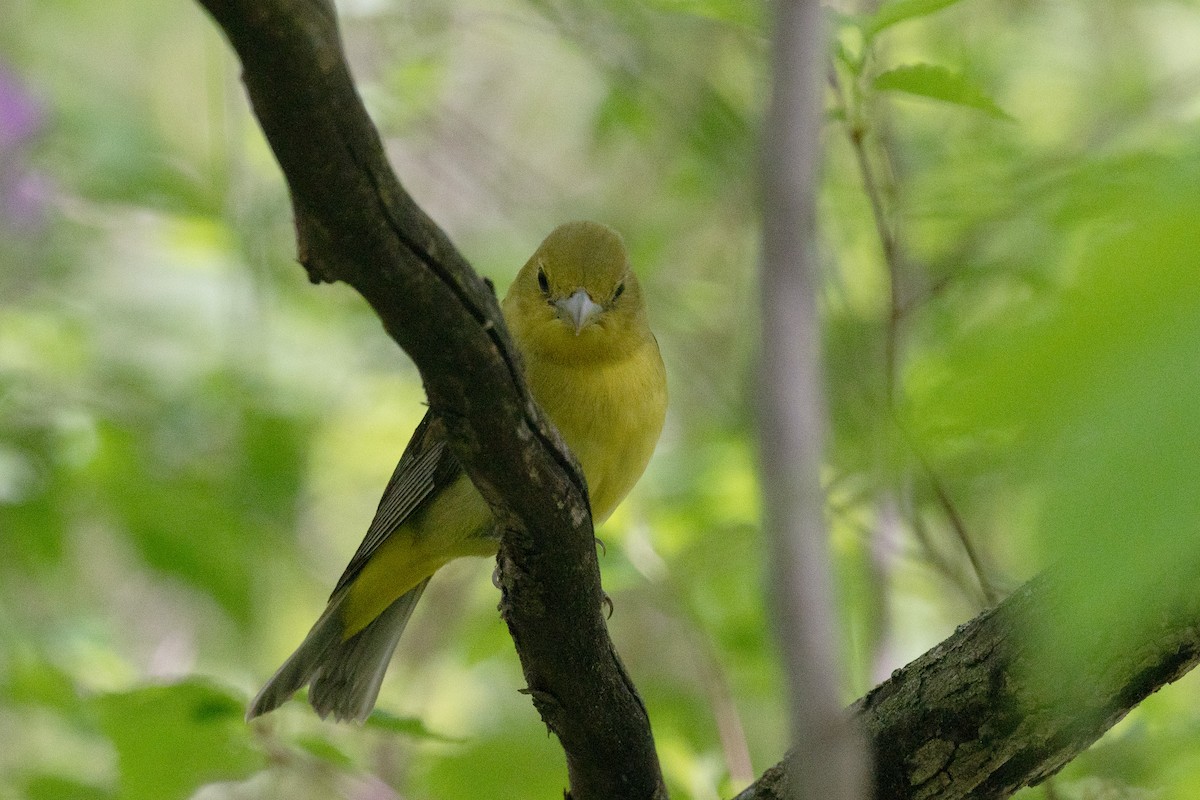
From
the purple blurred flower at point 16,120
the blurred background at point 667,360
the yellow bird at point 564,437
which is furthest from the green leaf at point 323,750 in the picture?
the purple blurred flower at point 16,120

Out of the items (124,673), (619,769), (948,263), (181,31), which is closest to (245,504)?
(124,673)

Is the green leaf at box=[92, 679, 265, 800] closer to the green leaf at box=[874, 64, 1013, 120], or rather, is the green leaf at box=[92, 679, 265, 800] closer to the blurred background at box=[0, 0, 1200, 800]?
the blurred background at box=[0, 0, 1200, 800]

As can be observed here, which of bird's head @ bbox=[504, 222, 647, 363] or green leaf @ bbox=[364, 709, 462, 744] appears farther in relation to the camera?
bird's head @ bbox=[504, 222, 647, 363]

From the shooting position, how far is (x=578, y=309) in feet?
13.7

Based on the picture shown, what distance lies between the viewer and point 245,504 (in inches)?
204

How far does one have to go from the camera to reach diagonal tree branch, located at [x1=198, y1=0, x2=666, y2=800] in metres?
1.80

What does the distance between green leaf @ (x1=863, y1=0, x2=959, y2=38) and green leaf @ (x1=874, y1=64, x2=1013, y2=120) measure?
0.52 ft

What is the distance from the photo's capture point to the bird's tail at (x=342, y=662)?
14.8 ft

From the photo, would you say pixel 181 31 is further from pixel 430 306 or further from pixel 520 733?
pixel 430 306

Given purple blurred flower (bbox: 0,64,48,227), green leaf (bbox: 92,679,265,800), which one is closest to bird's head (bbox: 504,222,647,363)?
green leaf (bbox: 92,679,265,800)

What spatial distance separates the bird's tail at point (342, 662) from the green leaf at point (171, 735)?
3.30ft

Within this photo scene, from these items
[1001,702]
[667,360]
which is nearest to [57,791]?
[1001,702]

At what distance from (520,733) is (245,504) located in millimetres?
1437

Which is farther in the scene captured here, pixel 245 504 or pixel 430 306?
pixel 245 504
